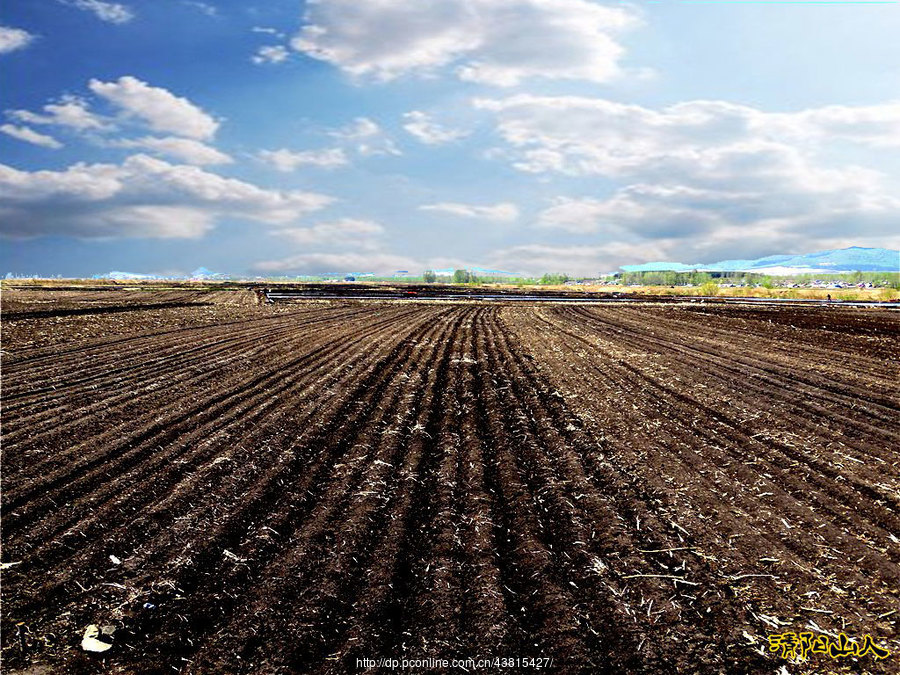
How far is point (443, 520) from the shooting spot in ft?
21.8

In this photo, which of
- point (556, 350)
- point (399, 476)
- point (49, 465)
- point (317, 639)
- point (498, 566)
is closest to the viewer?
point (317, 639)

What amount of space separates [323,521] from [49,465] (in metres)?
5.58

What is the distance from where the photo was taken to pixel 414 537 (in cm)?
624

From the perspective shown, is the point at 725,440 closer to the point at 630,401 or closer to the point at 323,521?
the point at 630,401

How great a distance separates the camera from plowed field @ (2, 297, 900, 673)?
15.3 ft

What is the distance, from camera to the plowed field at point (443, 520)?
466 centimetres

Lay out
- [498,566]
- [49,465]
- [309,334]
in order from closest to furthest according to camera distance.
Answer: [498,566]
[49,465]
[309,334]

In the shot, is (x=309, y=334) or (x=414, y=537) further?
(x=309, y=334)

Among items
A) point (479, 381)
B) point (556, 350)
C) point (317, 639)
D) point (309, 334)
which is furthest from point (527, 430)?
point (309, 334)

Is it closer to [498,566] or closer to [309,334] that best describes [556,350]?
[309,334]

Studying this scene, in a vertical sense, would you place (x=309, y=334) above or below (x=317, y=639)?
above

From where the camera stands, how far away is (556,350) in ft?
67.5

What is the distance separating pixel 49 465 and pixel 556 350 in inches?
650

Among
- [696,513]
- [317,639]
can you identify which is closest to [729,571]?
[696,513]
